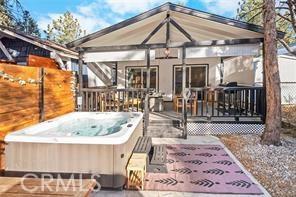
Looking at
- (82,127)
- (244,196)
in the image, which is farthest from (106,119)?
(244,196)

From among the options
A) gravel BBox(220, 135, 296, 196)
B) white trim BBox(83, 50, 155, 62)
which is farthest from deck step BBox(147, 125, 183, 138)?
white trim BBox(83, 50, 155, 62)

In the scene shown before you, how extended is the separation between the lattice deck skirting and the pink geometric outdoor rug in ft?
6.79

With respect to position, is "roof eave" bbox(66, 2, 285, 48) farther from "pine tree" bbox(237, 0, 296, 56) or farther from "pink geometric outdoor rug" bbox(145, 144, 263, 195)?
"pink geometric outdoor rug" bbox(145, 144, 263, 195)

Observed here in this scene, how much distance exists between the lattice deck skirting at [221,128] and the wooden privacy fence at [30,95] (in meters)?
3.81

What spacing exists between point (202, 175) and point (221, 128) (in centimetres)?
380

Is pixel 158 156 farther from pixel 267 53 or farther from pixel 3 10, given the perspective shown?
pixel 3 10

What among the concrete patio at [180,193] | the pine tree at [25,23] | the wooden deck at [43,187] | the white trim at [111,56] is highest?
the pine tree at [25,23]

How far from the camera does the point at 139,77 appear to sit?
1364cm

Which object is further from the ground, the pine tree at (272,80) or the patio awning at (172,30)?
the patio awning at (172,30)

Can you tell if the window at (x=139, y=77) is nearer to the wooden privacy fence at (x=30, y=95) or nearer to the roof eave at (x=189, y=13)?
the roof eave at (x=189, y=13)

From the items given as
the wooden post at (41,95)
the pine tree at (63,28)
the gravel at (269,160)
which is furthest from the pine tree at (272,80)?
the pine tree at (63,28)

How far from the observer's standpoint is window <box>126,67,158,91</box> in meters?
13.5

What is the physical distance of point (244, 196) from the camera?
386 cm

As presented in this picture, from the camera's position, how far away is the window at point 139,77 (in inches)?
533
